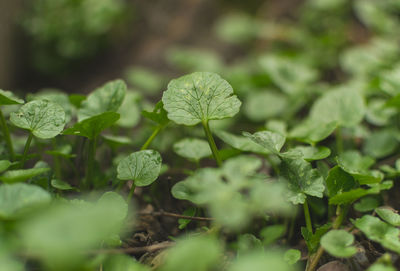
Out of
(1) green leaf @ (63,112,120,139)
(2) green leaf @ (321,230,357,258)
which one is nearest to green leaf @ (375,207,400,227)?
(2) green leaf @ (321,230,357,258)

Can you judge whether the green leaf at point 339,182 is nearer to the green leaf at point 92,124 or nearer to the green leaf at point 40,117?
the green leaf at point 92,124

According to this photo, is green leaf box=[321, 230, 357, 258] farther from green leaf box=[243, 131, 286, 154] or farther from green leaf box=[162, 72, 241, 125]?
green leaf box=[162, 72, 241, 125]

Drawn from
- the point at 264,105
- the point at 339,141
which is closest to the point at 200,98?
the point at 339,141

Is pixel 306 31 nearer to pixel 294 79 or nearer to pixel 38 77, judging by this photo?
pixel 294 79

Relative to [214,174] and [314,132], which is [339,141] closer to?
[314,132]

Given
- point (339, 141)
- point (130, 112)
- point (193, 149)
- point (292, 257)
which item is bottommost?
point (292, 257)

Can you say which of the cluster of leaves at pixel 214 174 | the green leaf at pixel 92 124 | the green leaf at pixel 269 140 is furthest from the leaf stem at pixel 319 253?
the green leaf at pixel 92 124
